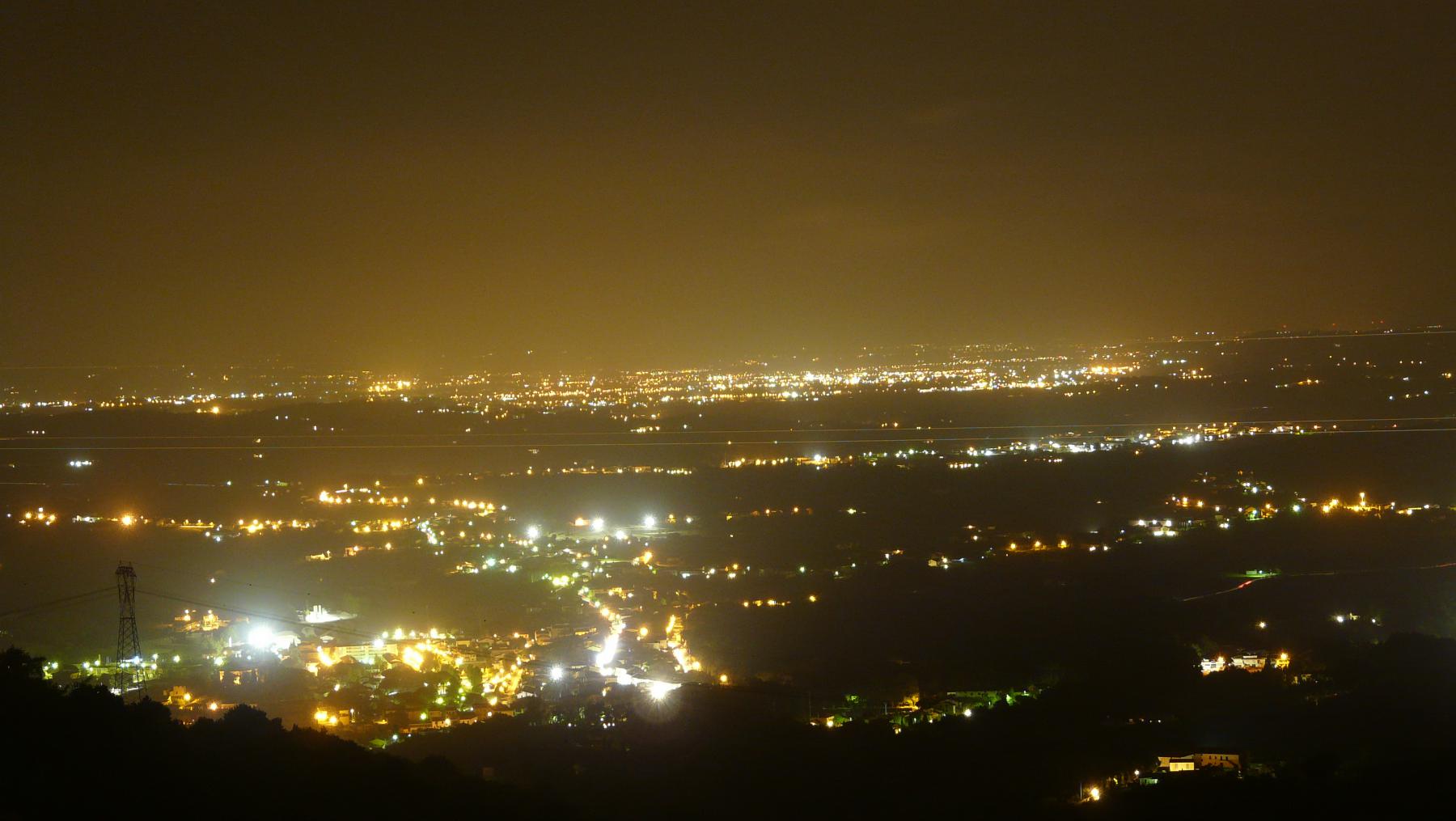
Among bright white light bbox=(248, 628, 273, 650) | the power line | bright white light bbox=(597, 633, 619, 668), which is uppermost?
the power line

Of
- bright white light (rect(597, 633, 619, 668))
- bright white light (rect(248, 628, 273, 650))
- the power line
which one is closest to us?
bright white light (rect(597, 633, 619, 668))

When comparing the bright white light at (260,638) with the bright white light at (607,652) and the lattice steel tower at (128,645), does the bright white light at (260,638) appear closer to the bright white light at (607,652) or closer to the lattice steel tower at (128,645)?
the lattice steel tower at (128,645)

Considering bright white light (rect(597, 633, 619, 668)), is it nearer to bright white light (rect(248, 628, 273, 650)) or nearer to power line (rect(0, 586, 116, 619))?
bright white light (rect(248, 628, 273, 650))

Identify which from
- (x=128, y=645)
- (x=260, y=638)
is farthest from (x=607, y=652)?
(x=128, y=645)

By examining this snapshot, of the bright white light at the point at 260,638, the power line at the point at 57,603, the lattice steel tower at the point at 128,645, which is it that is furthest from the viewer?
the power line at the point at 57,603

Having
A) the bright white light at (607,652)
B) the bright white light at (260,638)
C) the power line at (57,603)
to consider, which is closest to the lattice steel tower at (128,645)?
the bright white light at (260,638)

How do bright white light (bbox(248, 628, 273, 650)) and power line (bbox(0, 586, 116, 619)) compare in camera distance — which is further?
power line (bbox(0, 586, 116, 619))

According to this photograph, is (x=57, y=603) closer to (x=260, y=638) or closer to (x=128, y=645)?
(x=128, y=645)

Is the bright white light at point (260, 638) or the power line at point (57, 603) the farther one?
the power line at point (57, 603)

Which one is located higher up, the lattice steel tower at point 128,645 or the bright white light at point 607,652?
the lattice steel tower at point 128,645

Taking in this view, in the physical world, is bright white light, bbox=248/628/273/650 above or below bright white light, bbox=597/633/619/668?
above

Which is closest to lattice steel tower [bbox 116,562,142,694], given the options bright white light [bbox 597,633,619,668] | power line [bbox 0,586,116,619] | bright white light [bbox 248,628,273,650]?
bright white light [bbox 248,628,273,650]
